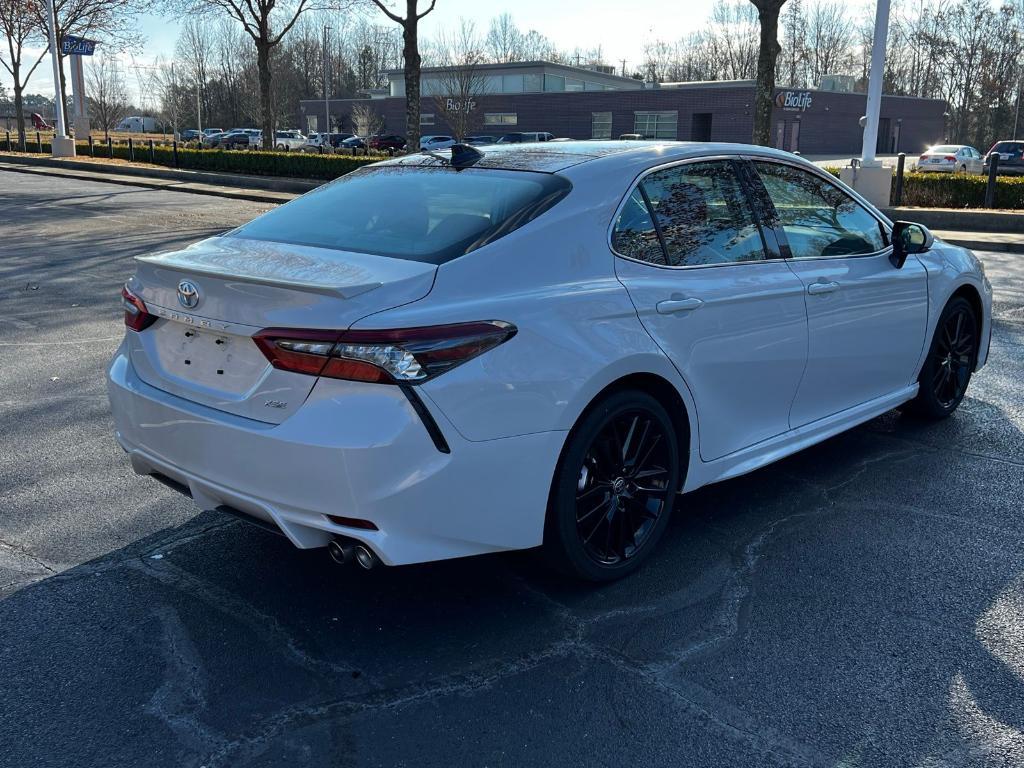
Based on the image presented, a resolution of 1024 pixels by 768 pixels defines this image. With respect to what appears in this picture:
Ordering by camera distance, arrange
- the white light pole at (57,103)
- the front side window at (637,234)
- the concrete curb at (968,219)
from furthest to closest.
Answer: the white light pole at (57,103)
the concrete curb at (968,219)
the front side window at (637,234)

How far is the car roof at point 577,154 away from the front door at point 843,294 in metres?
0.36

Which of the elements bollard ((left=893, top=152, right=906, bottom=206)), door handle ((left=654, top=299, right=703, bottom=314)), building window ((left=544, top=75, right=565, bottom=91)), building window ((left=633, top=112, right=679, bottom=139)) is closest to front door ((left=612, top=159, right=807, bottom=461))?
door handle ((left=654, top=299, right=703, bottom=314))

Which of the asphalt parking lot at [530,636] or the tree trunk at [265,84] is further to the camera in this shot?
the tree trunk at [265,84]

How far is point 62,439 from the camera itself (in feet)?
17.3

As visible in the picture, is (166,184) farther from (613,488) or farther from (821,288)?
(613,488)

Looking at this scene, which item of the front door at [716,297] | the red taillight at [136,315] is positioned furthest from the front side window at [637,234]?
the red taillight at [136,315]

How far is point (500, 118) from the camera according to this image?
65375mm

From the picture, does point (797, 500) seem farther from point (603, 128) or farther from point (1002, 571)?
point (603, 128)

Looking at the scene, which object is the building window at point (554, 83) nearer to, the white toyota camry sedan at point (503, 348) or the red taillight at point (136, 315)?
the white toyota camry sedan at point (503, 348)

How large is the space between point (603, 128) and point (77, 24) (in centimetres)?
3245

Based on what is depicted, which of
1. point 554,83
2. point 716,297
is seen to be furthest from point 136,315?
point 554,83

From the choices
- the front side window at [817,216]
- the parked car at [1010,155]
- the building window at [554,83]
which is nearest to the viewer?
the front side window at [817,216]

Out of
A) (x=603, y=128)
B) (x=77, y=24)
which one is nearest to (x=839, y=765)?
(x=77, y=24)

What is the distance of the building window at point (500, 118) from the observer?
65.1m
